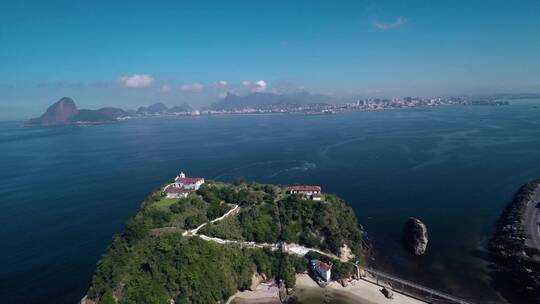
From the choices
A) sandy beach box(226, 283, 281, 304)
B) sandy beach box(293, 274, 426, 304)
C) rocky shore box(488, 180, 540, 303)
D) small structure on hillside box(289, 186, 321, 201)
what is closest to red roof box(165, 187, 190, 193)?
small structure on hillside box(289, 186, 321, 201)

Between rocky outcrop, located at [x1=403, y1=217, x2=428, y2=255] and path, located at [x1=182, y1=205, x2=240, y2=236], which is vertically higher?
path, located at [x1=182, y1=205, x2=240, y2=236]

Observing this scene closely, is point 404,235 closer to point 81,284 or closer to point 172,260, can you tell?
point 172,260

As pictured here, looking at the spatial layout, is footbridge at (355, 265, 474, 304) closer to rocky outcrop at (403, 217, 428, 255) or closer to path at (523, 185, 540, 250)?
rocky outcrop at (403, 217, 428, 255)

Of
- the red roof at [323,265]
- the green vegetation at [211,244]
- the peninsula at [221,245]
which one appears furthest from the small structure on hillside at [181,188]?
the red roof at [323,265]

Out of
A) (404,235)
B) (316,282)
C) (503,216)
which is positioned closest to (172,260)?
(316,282)

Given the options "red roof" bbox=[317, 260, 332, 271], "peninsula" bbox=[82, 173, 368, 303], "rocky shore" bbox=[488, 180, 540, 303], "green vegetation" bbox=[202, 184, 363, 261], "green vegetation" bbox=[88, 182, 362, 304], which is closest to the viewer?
"green vegetation" bbox=[88, 182, 362, 304]

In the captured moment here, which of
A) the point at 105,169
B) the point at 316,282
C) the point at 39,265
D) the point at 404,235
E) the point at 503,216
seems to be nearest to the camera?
the point at 316,282
